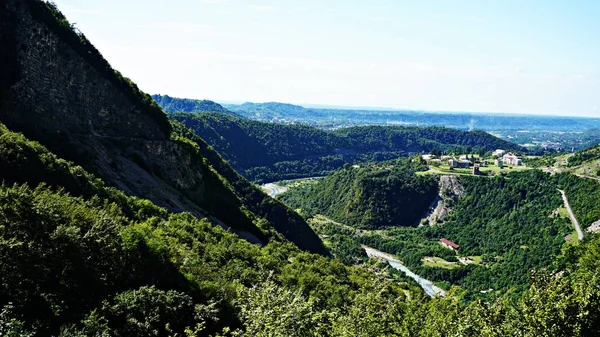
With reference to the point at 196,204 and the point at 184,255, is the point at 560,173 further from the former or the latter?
the point at 184,255

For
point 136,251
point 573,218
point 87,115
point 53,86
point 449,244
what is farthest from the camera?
point 449,244

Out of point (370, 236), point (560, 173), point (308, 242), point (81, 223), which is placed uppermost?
point (81, 223)

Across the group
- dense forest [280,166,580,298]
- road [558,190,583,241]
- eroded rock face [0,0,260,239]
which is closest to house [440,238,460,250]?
dense forest [280,166,580,298]

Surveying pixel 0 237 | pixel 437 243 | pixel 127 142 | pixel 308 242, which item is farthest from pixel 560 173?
pixel 0 237

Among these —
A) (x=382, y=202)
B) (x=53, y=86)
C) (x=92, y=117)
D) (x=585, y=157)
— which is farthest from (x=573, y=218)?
(x=53, y=86)

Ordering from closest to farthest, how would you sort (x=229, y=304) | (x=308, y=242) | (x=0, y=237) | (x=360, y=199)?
(x=0, y=237) → (x=229, y=304) → (x=308, y=242) → (x=360, y=199)

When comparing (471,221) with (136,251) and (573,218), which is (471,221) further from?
(136,251)

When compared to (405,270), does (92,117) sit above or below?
above
